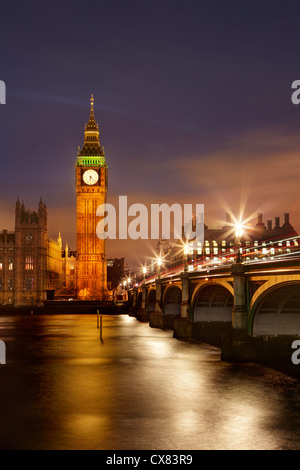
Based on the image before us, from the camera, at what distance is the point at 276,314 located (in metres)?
41.4

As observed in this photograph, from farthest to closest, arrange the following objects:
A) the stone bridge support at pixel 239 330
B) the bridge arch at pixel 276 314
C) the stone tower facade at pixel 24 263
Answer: the stone tower facade at pixel 24 263
the stone bridge support at pixel 239 330
the bridge arch at pixel 276 314

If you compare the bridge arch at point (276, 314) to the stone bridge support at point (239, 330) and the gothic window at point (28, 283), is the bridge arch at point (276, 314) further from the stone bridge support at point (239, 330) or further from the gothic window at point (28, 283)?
the gothic window at point (28, 283)

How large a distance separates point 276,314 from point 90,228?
479ft

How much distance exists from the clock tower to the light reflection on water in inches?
5101

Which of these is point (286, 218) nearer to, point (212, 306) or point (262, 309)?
point (212, 306)

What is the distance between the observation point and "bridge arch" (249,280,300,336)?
130ft

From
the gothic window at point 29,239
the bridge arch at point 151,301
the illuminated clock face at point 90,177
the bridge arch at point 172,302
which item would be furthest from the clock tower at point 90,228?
the bridge arch at point 172,302

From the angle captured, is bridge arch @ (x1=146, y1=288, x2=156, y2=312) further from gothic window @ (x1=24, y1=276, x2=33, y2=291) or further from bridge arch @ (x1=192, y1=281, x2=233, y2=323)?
gothic window @ (x1=24, y1=276, x2=33, y2=291)

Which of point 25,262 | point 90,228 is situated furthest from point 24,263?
point 90,228

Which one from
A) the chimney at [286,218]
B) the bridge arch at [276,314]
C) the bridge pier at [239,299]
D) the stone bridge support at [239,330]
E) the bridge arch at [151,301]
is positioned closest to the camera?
the bridge arch at [276,314]

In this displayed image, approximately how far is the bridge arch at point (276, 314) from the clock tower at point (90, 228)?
13315cm

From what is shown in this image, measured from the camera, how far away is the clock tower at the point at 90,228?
17788 centimetres

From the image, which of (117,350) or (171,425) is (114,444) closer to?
(171,425)

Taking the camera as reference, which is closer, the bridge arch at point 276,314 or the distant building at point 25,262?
the bridge arch at point 276,314
